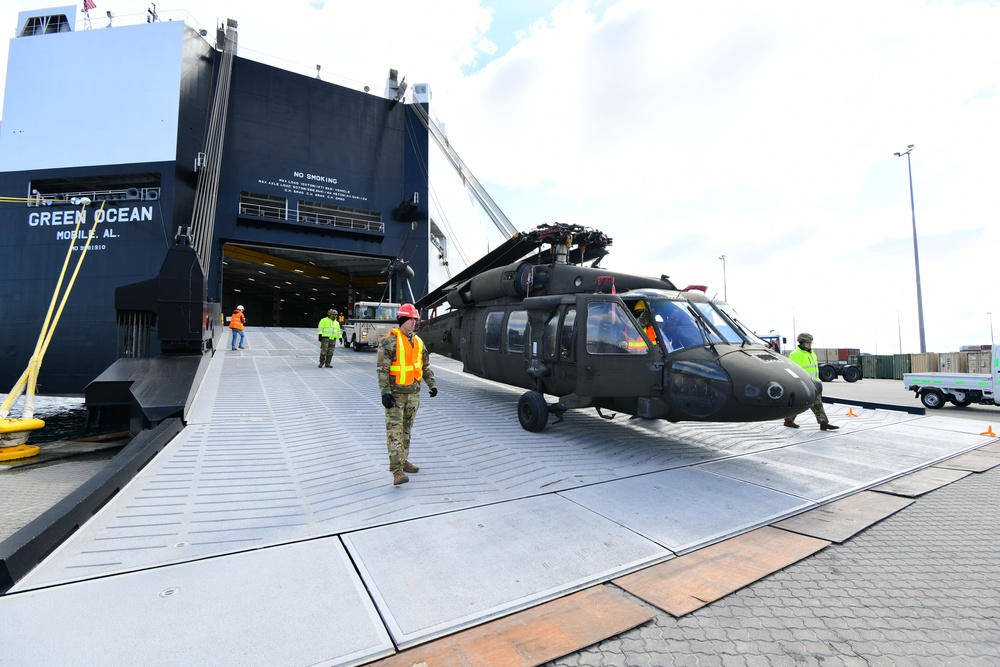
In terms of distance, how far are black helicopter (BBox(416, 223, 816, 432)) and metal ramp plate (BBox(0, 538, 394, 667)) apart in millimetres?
4003

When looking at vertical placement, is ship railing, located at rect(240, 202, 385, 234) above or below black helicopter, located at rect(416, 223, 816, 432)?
above

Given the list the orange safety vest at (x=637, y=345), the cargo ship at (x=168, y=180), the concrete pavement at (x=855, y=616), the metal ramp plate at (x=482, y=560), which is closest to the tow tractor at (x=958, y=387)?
the concrete pavement at (x=855, y=616)

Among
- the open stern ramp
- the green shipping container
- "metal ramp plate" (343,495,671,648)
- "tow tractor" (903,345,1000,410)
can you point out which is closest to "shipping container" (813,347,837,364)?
the green shipping container

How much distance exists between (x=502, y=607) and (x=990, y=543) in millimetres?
4011

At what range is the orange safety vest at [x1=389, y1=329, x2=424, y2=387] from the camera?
187 inches

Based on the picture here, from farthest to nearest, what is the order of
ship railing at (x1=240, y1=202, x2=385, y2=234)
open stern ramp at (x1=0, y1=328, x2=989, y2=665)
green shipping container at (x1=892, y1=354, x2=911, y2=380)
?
1. ship railing at (x1=240, y1=202, x2=385, y2=234)
2. green shipping container at (x1=892, y1=354, x2=911, y2=380)
3. open stern ramp at (x1=0, y1=328, x2=989, y2=665)

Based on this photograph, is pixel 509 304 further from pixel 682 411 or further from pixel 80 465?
pixel 80 465

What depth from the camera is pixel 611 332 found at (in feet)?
19.7

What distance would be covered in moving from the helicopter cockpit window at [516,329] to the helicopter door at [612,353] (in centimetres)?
152

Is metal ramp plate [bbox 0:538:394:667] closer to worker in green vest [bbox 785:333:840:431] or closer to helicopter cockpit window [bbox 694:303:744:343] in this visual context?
helicopter cockpit window [bbox 694:303:744:343]

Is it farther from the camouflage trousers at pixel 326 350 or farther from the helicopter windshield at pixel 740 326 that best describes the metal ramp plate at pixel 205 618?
the camouflage trousers at pixel 326 350

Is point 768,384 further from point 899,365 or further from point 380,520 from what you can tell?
point 899,365

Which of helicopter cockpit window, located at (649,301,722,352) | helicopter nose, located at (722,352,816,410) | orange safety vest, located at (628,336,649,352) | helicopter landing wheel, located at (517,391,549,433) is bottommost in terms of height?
helicopter landing wheel, located at (517,391,549,433)

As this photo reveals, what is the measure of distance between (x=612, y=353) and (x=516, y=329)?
2.27m
